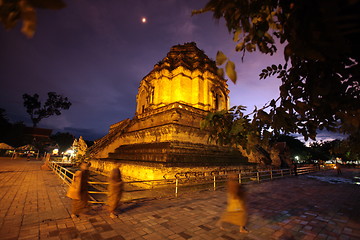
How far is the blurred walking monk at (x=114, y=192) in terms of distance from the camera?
16.4 feet

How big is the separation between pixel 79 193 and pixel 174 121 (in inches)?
358

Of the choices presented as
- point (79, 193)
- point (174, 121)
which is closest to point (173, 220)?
point (79, 193)

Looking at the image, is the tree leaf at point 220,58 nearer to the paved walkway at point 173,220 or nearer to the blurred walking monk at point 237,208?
the blurred walking monk at point 237,208

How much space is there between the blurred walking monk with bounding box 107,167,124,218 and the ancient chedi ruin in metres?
4.47

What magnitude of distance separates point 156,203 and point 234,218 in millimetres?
3305

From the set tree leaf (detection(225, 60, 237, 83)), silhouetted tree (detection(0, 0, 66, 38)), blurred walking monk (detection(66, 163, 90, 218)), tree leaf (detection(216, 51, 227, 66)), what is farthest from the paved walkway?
silhouetted tree (detection(0, 0, 66, 38))

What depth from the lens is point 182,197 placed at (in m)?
7.40

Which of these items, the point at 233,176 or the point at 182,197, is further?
the point at 182,197

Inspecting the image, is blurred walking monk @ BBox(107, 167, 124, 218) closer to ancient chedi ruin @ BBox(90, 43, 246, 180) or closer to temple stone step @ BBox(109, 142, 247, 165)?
ancient chedi ruin @ BBox(90, 43, 246, 180)

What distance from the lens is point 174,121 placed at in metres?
13.5

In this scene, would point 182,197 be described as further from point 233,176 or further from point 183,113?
point 183,113

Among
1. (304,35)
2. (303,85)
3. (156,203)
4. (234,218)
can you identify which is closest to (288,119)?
(303,85)

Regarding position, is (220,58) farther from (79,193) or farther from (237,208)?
(79,193)

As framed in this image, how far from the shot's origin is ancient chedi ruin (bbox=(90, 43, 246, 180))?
40.1ft
